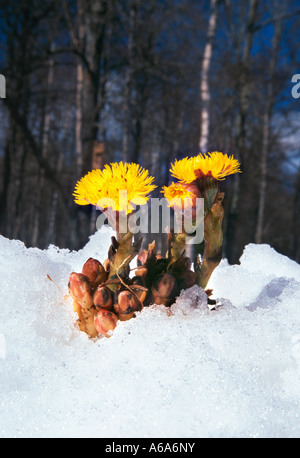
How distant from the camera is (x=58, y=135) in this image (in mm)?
16219

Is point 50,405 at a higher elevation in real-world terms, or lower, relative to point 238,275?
lower

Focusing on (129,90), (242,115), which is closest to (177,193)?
(129,90)

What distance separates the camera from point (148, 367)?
49cm

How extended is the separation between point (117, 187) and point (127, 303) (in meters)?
0.18

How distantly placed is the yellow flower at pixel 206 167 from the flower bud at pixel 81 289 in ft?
0.79

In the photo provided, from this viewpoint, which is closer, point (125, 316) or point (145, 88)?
point (125, 316)

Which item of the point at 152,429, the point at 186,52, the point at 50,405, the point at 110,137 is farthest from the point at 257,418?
the point at 110,137

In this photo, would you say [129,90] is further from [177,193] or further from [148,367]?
[148,367]

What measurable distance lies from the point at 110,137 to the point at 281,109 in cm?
751

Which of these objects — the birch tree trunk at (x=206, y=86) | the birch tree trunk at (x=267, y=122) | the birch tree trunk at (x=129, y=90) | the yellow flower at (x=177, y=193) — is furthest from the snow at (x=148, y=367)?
the birch tree trunk at (x=267, y=122)

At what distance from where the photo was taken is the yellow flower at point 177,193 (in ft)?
2.02

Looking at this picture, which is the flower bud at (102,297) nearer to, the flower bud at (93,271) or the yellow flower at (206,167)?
the flower bud at (93,271)

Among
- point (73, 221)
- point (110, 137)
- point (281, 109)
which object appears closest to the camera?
point (73, 221)
